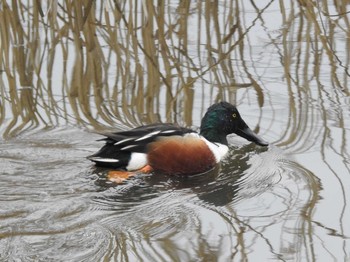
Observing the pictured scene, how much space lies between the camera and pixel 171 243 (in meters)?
6.11

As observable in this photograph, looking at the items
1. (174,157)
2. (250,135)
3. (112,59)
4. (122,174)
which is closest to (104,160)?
(122,174)

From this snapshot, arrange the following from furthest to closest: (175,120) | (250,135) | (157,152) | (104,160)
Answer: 1. (175,120)
2. (250,135)
3. (157,152)
4. (104,160)

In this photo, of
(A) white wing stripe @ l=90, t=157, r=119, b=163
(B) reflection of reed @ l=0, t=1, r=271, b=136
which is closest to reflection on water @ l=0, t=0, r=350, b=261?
(B) reflection of reed @ l=0, t=1, r=271, b=136

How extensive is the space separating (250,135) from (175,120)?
2.27ft

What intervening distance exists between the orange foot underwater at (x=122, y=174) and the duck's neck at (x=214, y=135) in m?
0.66

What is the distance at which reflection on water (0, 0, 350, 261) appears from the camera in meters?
6.23

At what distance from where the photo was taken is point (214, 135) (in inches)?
318

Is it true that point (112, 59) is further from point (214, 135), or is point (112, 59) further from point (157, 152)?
point (157, 152)

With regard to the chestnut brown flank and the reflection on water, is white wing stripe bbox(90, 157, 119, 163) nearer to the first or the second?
the reflection on water

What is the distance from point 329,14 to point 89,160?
4.03 metres

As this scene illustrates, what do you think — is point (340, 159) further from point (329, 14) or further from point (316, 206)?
point (329, 14)

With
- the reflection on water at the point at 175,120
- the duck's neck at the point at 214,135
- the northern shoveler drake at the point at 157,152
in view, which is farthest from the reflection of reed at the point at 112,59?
the northern shoveler drake at the point at 157,152

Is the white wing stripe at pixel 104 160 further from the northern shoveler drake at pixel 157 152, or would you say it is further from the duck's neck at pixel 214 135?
the duck's neck at pixel 214 135

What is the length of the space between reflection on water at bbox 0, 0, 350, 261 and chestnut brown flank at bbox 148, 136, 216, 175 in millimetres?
148
